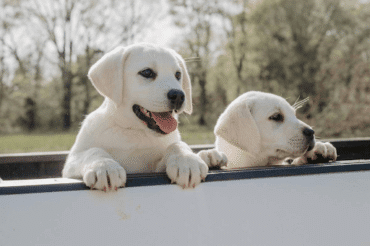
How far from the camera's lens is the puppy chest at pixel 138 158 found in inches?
93.2

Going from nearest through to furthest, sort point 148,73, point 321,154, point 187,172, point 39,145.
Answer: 1. point 187,172
2. point 148,73
3. point 321,154
4. point 39,145

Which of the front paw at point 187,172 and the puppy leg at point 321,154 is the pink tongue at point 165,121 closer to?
the front paw at point 187,172

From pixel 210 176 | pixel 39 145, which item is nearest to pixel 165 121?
pixel 210 176

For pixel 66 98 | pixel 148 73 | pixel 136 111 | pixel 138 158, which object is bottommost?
pixel 66 98

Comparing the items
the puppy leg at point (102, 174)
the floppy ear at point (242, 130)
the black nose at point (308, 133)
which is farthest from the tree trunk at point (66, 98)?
the puppy leg at point (102, 174)

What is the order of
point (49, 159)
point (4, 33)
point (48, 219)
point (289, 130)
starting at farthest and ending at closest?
point (4, 33) < point (49, 159) < point (289, 130) < point (48, 219)

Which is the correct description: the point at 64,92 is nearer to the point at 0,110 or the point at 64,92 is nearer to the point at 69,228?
the point at 0,110

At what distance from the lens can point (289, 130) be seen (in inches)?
107

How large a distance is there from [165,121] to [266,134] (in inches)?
33.8

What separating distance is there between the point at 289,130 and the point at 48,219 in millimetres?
1878

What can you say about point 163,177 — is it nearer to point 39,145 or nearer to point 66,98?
point 39,145

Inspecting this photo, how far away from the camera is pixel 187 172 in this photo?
1.73m

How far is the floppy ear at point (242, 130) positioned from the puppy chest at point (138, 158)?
0.56 metres

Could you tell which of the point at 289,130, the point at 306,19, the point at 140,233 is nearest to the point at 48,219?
the point at 140,233
